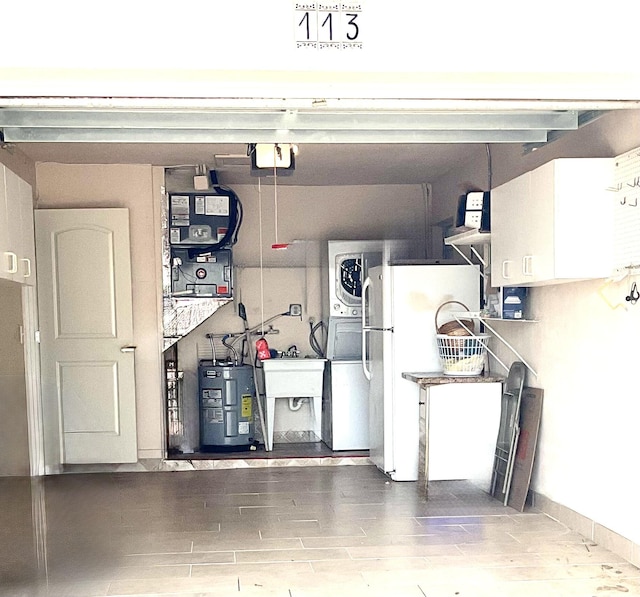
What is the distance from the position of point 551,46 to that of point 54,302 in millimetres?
4610

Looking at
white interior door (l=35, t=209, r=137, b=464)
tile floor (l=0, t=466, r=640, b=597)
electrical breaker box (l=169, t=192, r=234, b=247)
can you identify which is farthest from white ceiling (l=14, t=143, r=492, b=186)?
tile floor (l=0, t=466, r=640, b=597)

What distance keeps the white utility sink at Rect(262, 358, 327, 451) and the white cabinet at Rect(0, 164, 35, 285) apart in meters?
2.25

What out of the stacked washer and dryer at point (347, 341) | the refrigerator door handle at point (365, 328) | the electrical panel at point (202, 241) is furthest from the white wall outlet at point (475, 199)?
the electrical panel at point (202, 241)

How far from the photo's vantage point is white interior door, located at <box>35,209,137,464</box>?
6152 millimetres

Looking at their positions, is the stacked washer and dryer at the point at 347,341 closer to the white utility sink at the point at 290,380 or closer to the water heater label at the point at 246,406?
the white utility sink at the point at 290,380

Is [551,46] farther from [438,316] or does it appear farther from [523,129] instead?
[438,316]

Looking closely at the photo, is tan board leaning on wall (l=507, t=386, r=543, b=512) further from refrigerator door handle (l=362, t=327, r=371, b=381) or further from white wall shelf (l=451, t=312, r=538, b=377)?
refrigerator door handle (l=362, t=327, r=371, b=381)

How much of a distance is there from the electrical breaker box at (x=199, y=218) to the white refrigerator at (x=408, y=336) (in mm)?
1724

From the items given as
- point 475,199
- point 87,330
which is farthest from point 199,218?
point 475,199

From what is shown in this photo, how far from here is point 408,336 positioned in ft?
18.5

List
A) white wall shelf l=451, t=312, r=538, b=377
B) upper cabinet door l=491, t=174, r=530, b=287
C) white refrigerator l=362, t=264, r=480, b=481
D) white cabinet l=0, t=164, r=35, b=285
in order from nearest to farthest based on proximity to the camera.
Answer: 1. upper cabinet door l=491, t=174, r=530, b=287
2. white cabinet l=0, t=164, r=35, b=285
3. white wall shelf l=451, t=312, r=538, b=377
4. white refrigerator l=362, t=264, r=480, b=481

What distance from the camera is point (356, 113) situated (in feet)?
11.1

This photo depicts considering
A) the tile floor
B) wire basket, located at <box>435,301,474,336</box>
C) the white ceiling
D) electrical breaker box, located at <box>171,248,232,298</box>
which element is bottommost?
the tile floor

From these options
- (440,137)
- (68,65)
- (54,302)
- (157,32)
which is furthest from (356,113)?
(54,302)
